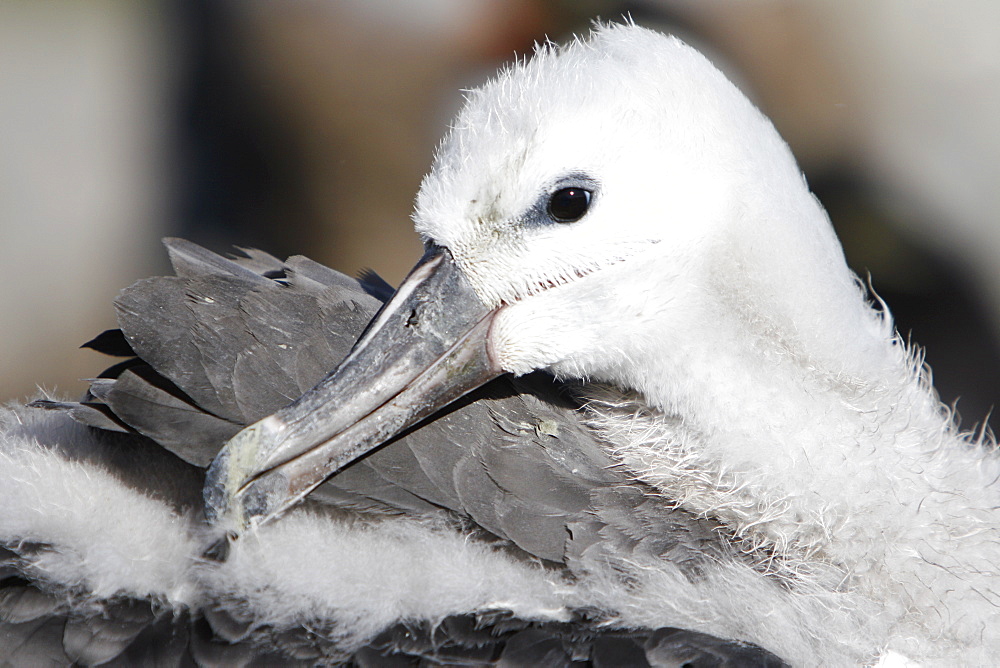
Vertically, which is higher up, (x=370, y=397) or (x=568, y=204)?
(x=568, y=204)

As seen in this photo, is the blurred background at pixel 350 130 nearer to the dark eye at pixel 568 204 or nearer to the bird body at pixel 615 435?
the bird body at pixel 615 435

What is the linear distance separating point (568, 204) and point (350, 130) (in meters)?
3.24

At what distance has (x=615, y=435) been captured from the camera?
1763 millimetres

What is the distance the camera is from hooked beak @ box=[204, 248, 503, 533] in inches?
61.5

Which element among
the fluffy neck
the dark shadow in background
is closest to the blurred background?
the dark shadow in background

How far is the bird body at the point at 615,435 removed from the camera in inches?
61.2

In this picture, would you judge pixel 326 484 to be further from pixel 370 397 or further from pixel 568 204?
pixel 568 204

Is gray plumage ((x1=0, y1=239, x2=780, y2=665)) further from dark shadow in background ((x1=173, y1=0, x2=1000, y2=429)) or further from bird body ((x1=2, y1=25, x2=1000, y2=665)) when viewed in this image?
dark shadow in background ((x1=173, y1=0, x2=1000, y2=429))

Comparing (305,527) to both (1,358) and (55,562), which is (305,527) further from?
(1,358)

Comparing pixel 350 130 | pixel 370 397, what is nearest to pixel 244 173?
pixel 350 130

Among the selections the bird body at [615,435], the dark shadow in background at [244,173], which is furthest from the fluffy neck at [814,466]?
the dark shadow in background at [244,173]

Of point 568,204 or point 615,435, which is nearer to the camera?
point 568,204

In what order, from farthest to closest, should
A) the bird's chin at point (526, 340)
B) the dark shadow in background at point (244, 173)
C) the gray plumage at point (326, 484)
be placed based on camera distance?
1. the dark shadow in background at point (244, 173)
2. the bird's chin at point (526, 340)
3. the gray plumage at point (326, 484)

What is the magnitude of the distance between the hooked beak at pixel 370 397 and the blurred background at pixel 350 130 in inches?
118
